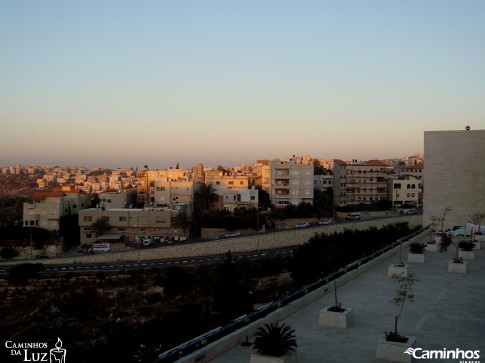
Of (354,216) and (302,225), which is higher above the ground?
(354,216)

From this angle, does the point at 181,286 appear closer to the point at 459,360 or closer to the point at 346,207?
the point at 459,360

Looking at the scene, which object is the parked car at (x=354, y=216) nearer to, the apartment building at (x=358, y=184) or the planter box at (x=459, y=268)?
the apartment building at (x=358, y=184)

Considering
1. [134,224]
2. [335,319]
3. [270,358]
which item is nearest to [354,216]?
[134,224]

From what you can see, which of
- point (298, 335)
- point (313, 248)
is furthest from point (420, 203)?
point (298, 335)

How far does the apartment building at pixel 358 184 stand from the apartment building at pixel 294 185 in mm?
4832

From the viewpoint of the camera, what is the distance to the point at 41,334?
20.5 metres

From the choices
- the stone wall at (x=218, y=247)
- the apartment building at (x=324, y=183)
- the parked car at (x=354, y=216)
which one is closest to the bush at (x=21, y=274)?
the stone wall at (x=218, y=247)

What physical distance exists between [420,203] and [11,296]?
38334mm

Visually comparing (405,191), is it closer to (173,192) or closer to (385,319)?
(173,192)

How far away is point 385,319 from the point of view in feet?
25.3

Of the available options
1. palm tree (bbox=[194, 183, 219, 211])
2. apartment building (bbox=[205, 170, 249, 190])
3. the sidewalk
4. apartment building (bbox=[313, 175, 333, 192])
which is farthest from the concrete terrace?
apartment building (bbox=[313, 175, 333, 192])

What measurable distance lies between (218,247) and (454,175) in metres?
14.7

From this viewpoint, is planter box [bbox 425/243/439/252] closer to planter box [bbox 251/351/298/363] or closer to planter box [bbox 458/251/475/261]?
planter box [bbox 458/251/475/261]

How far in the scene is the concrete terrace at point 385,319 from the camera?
6.14 metres
